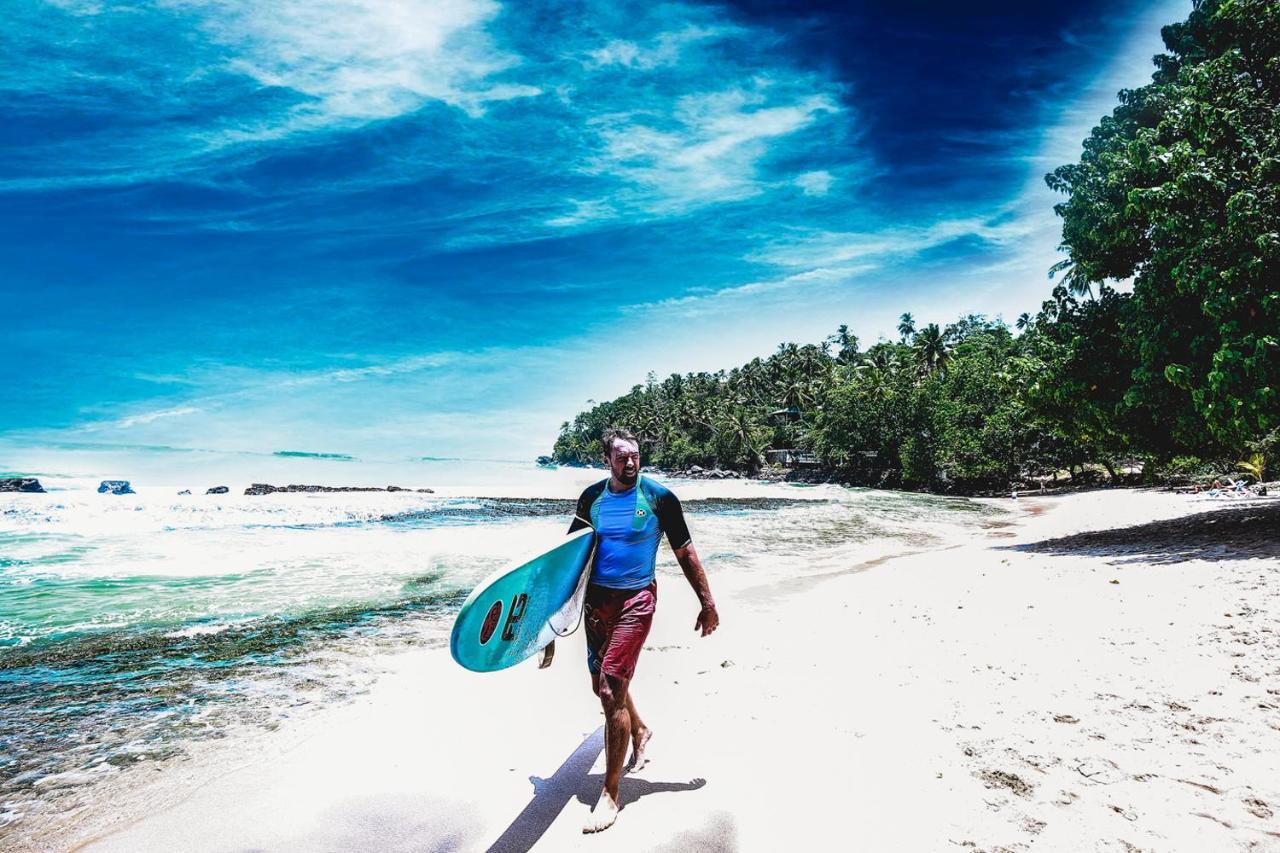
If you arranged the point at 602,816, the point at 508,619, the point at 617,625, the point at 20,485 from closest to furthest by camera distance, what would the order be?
the point at 602,816 → the point at 617,625 → the point at 508,619 → the point at 20,485

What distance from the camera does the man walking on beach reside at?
11.7 ft

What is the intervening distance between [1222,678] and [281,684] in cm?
813

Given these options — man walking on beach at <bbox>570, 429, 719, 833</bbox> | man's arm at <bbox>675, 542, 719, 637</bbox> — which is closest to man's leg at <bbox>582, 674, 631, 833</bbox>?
man walking on beach at <bbox>570, 429, 719, 833</bbox>

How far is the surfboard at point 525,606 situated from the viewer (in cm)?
365

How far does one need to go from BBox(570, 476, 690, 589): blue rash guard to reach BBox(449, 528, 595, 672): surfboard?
5.8 inches

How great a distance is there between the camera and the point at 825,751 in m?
4.05

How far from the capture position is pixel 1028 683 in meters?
4.89

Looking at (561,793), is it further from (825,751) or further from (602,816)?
(825,751)

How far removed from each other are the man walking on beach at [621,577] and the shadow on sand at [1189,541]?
900 centimetres

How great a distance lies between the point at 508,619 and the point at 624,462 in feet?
3.98

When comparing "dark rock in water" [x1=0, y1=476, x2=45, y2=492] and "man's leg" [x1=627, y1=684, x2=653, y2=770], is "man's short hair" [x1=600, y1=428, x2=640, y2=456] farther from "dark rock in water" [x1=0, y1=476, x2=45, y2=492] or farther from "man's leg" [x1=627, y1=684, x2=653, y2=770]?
"dark rock in water" [x1=0, y1=476, x2=45, y2=492]

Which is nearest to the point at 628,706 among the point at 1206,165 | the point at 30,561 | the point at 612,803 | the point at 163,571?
the point at 612,803

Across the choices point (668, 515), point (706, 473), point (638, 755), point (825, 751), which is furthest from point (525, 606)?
point (706, 473)

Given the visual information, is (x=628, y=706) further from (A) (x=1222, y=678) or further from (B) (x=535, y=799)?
(A) (x=1222, y=678)
